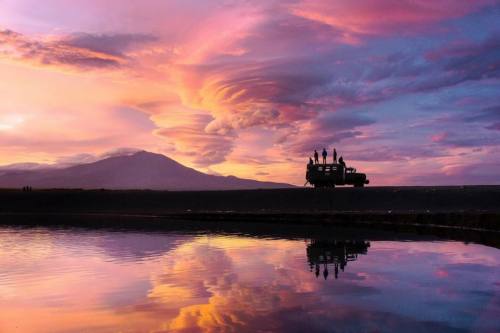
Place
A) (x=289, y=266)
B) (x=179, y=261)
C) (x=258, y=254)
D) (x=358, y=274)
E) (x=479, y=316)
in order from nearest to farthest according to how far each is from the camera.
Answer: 1. (x=479, y=316)
2. (x=358, y=274)
3. (x=289, y=266)
4. (x=179, y=261)
5. (x=258, y=254)

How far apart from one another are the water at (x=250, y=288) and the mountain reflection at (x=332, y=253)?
0.18ft

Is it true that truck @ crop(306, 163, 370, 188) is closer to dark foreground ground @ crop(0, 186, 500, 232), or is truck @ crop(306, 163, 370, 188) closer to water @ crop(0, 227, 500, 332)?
dark foreground ground @ crop(0, 186, 500, 232)

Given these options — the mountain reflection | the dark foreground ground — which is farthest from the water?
the dark foreground ground

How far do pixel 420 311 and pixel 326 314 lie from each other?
256 cm

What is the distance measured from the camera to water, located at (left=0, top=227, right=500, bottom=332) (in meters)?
13.2

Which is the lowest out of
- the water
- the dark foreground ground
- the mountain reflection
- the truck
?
the water

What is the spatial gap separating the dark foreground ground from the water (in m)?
A: 16.4

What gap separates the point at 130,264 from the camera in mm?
23125

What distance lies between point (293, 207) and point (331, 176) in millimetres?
14618

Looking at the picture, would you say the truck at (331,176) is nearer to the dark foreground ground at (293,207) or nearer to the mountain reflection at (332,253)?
the dark foreground ground at (293,207)

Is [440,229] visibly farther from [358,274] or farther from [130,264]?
[130,264]

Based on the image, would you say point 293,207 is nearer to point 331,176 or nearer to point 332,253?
point 331,176

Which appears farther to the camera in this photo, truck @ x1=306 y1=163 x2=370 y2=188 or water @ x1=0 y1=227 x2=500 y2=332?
truck @ x1=306 y1=163 x2=370 y2=188

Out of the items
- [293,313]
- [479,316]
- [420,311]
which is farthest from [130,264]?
[479,316]
